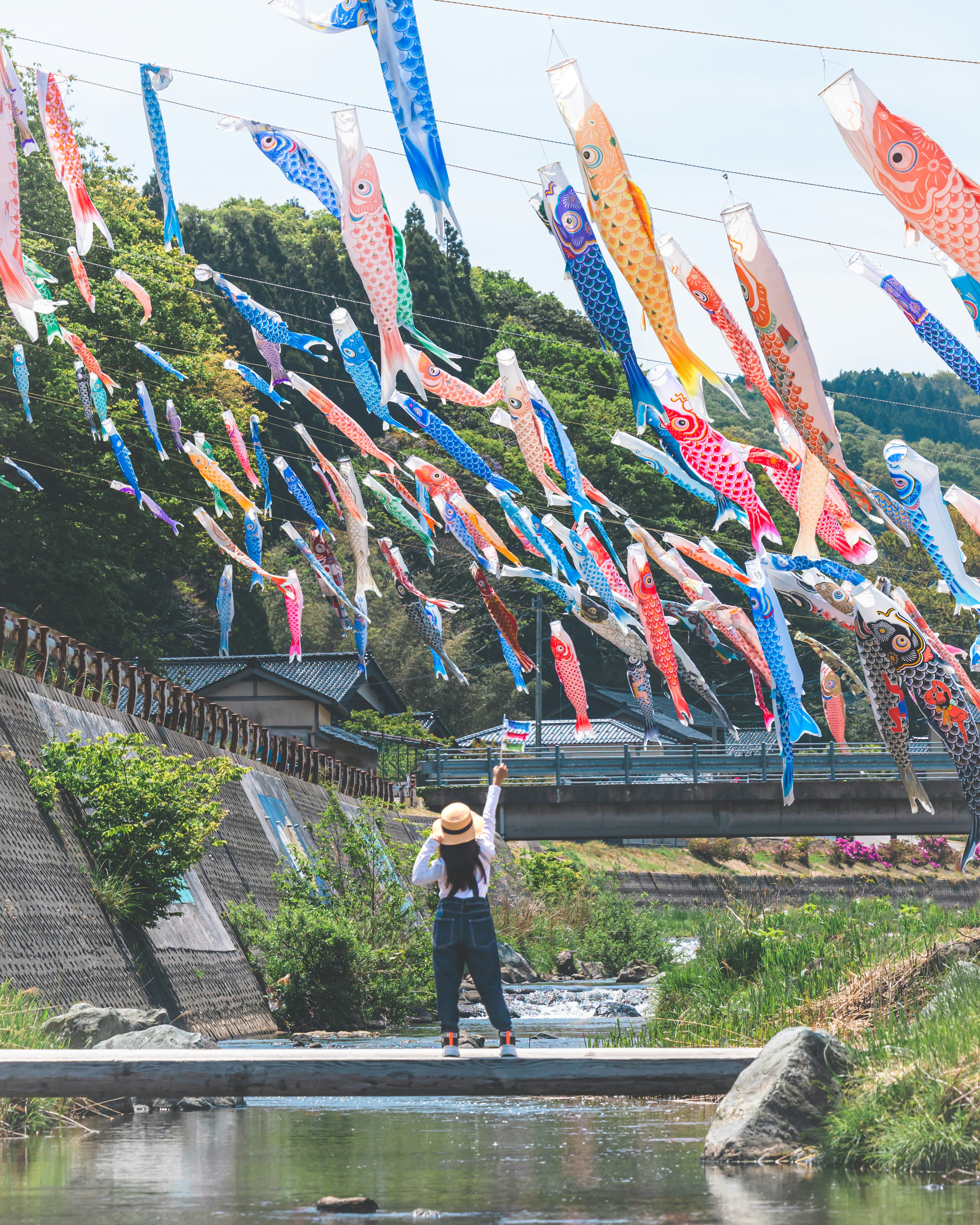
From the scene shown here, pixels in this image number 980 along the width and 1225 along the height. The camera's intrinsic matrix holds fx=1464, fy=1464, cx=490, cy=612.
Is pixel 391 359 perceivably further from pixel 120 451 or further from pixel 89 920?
pixel 120 451

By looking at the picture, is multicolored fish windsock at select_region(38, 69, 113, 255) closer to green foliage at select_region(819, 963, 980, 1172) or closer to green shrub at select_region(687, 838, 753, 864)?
green foliage at select_region(819, 963, 980, 1172)

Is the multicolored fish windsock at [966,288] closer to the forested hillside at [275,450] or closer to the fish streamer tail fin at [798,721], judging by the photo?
the fish streamer tail fin at [798,721]

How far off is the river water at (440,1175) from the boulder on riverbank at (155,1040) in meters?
0.58

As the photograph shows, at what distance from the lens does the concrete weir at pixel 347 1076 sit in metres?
7.00

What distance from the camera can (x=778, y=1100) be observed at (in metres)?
7.19

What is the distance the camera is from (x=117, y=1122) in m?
9.52

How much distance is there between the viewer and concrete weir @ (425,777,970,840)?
114 feet

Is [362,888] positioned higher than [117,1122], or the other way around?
[362,888]

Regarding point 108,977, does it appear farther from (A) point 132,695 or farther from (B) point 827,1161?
(B) point 827,1161

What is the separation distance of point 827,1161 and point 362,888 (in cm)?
1228

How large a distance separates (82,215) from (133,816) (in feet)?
19.2

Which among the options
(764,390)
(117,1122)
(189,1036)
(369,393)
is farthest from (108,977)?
(764,390)

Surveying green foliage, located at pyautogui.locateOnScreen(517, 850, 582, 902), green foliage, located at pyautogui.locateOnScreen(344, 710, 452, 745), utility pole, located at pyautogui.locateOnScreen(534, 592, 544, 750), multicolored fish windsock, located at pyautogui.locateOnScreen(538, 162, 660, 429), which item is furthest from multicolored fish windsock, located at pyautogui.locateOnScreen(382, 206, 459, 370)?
green foliage, located at pyautogui.locateOnScreen(344, 710, 452, 745)

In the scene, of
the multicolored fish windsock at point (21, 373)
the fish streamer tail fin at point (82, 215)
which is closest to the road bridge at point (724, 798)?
the multicolored fish windsock at point (21, 373)
